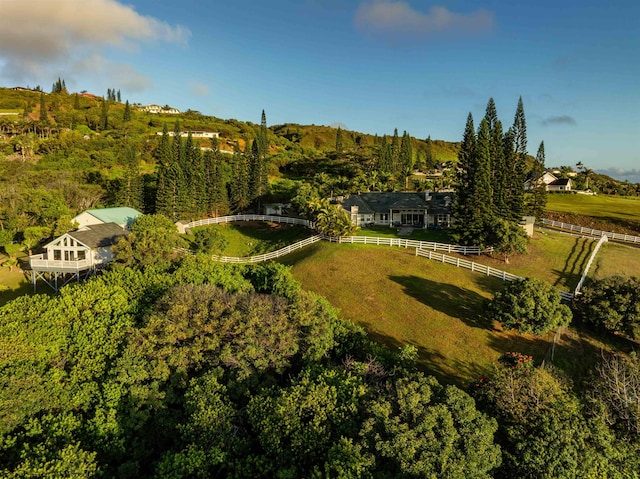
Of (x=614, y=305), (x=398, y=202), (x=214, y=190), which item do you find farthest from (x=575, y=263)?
(x=214, y=190)

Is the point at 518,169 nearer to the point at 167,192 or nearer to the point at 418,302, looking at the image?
the point at 418,302

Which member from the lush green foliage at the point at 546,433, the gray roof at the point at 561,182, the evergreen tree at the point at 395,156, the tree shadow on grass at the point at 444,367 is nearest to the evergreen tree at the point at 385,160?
the evergreen tree at the point at 395,156

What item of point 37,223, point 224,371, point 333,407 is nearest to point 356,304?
point 224,371

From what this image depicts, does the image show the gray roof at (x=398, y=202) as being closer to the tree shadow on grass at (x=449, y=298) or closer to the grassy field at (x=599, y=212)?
the tree shadow on grass at (x=449, y=298)

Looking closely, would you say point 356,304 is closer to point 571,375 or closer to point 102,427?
point 571,375

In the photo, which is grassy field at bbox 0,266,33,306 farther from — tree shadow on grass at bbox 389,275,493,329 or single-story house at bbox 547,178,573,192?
single-story house at bbox 547,178,573,192

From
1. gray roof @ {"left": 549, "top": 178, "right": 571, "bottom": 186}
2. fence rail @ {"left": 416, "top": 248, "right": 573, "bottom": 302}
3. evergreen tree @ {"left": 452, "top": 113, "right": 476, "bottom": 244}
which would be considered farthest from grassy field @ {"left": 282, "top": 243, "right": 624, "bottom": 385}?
gray roof @ {"left": 549, "top": 178, "right": 571, "bottom": 186}
